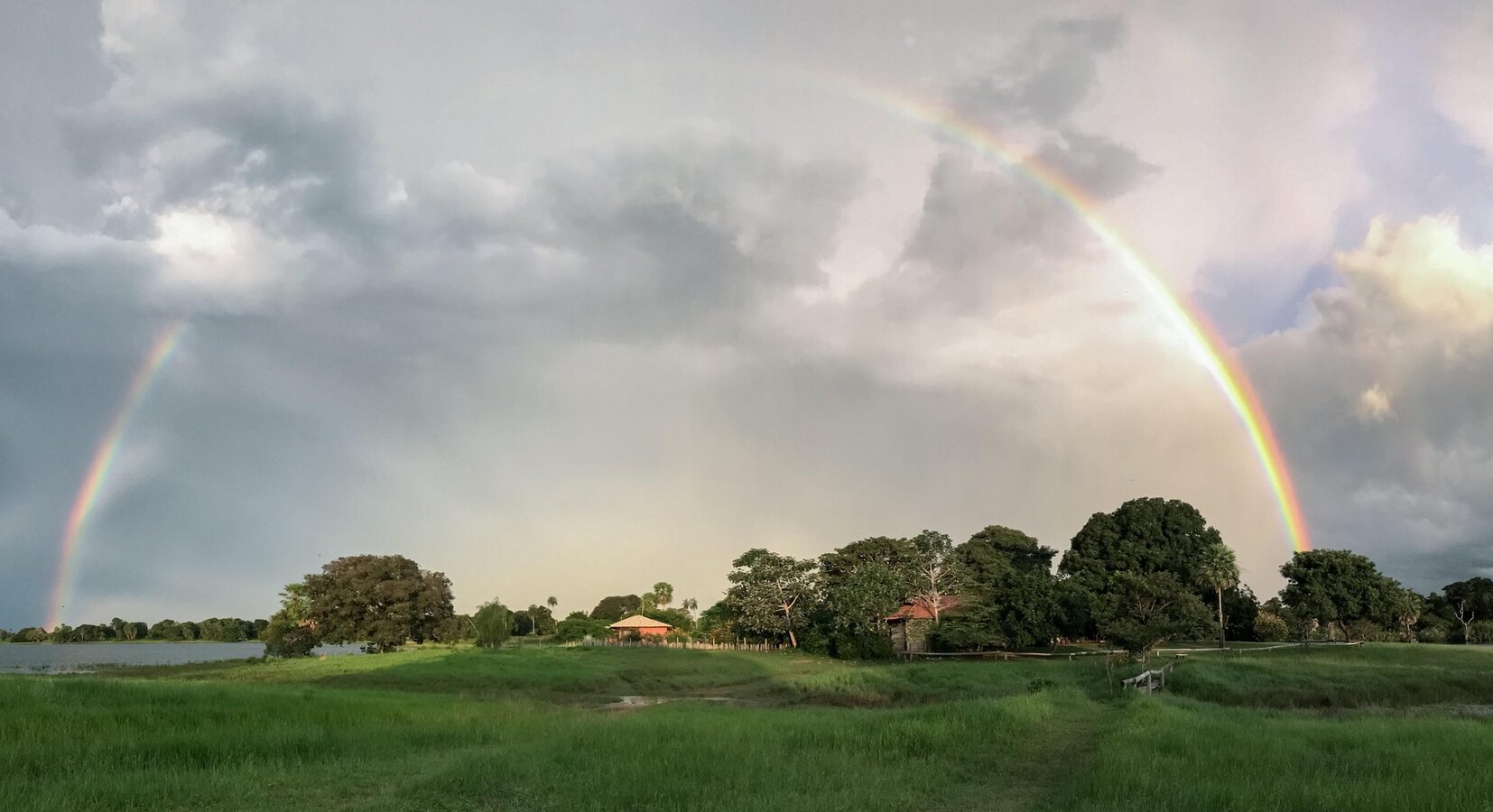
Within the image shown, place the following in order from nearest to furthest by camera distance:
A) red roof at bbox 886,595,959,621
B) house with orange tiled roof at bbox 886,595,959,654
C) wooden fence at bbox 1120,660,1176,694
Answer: wooden fence at bbox 1120,660,1176,694, house with orange tiled roof at bbox 886,595,959,654, red roof at bbox 886,595,959,621

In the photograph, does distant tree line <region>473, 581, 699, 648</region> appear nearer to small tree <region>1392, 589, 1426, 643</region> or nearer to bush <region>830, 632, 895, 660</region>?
bush <region>830, 632, 895, 660</region>

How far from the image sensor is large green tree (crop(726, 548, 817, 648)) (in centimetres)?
7650

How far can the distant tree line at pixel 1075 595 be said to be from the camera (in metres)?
60.1

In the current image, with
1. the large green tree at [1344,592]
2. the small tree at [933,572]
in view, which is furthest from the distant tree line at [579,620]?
the large green tree at [1344,592]

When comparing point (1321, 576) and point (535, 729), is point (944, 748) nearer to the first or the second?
→ point (535, 729)

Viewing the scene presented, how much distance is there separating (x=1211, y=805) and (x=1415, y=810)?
8.41 feet

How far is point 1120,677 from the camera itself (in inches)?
1511

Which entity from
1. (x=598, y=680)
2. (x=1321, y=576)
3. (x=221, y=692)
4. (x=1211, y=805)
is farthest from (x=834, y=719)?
(x=1321, y=576)

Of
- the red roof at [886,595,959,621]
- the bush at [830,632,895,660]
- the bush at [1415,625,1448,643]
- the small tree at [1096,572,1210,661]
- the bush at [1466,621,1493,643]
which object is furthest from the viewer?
the bush at [1466,621,1493,643]

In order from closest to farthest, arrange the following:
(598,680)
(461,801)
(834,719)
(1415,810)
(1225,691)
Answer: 1. (1415,810)
2. (461,801)
3. (834,719)
4. (1225,691)
5. (598,680)

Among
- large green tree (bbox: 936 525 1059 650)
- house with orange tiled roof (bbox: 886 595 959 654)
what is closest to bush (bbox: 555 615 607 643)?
house with orange tiled roof (bbox: 886 595 959 654)

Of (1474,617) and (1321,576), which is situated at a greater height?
(1321,576)

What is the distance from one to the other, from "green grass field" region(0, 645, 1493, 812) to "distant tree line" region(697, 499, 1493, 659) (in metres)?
27.7

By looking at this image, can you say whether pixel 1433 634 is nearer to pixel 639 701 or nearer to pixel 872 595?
pixel 872 595
